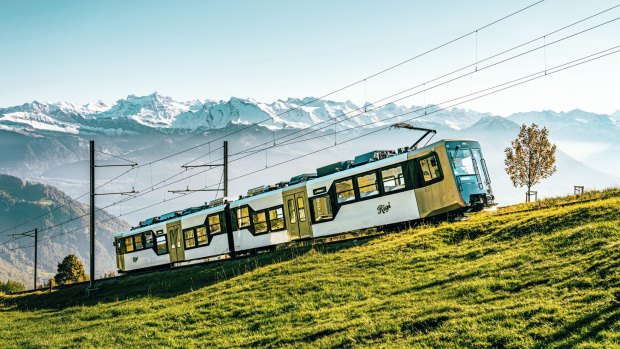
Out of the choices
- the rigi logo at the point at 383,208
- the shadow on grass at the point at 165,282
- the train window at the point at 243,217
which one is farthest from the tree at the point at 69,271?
the rigi logo at the point at 383,208

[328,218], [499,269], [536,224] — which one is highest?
[328,218]

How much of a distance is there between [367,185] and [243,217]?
383 inches

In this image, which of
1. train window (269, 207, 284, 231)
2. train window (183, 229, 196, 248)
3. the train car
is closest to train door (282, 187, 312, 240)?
train window (269, 207, 284, 231)

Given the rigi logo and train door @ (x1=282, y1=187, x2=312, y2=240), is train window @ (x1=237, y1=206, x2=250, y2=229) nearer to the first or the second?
train door @ (x1=282, y1=187, x2=312, y2=240)

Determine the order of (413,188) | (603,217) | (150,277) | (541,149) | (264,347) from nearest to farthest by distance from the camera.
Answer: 1. (264,347)
2. (603,217)
3. (413,188)
4. (150,277)
5. (541,149)

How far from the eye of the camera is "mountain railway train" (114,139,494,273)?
24516 millimetres

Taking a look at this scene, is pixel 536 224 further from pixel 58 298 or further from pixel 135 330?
pixel 58 298

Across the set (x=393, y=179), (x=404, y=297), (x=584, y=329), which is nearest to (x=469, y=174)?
(x=393, y=179)

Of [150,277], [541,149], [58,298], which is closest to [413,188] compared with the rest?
[150,277]

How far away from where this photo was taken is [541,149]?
6144 centimetres

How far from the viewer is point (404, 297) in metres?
14.7

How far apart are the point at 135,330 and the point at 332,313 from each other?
7.16 m

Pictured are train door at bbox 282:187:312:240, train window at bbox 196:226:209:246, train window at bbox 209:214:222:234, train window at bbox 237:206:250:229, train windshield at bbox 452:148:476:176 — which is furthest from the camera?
train window at bbox 196:226:209:246

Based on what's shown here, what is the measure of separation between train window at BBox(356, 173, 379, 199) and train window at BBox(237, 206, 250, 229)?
8.68 metres
